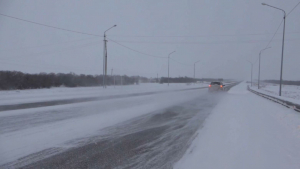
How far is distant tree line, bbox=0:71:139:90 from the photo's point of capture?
35625 millimetres

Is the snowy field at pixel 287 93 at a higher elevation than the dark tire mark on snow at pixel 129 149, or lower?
lower

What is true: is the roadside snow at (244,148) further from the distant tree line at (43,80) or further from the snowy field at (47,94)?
the distant tree line at (43,80)

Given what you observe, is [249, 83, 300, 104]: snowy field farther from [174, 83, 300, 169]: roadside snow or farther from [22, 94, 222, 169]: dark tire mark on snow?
[22, 94, 222, 169]: dark tire mark on snow

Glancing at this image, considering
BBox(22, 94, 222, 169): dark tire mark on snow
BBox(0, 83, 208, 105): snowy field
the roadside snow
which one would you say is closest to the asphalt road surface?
BBox(22, 94, 222, 169): dark tire mark on snow

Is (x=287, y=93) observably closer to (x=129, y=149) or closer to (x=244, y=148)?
(x=244, y=148)

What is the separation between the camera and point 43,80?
4250 cm

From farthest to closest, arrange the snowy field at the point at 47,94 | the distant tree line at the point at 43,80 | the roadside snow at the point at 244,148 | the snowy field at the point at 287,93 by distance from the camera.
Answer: the distant tree line at the point at 43,80 < the snowy field at the point at 47,94 < the snowy field at the point at 287,93 < the roadside snow at the point at 244,148

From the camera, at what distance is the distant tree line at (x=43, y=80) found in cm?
3562

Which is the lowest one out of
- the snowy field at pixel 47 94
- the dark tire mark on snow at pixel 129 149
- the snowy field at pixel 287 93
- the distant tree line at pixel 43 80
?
the snowy field at pixel 287 93

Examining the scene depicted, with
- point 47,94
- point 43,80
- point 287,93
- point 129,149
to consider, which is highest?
point 43,80

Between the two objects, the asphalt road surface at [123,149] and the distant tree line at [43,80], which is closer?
the asphalt road surface at [123,149]

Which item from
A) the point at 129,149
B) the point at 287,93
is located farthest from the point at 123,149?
the point at 287,93

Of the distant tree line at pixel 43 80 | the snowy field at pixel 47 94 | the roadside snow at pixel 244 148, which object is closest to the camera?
the roadside snow at pixel 244 148

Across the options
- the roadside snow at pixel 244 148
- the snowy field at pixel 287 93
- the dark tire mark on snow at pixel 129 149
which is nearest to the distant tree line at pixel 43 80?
the dark tire mark on snow at pixel 129 149
